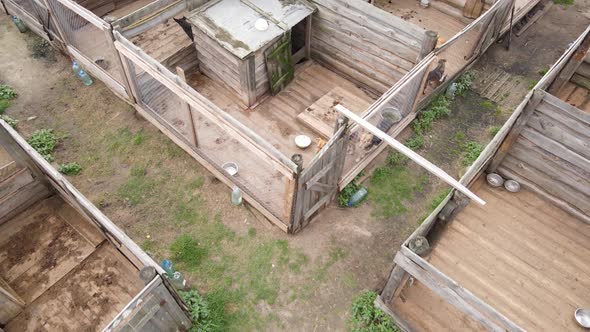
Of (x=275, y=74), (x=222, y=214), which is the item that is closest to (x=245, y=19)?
(x=275, y=74)

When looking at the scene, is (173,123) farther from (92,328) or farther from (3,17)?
(3,17)

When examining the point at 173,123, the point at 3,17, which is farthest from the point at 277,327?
the point at 3,17

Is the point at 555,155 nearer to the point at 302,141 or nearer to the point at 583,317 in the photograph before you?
the point at 583,317

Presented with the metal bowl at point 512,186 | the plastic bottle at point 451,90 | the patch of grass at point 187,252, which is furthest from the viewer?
the plastic bottle at point 451,90

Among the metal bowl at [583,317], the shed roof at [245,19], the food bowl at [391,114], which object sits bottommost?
the metal bowl at [583,317]

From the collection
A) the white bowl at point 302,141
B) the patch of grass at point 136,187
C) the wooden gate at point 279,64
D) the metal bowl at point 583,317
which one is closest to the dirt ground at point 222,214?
the patch of grass at point 136,187

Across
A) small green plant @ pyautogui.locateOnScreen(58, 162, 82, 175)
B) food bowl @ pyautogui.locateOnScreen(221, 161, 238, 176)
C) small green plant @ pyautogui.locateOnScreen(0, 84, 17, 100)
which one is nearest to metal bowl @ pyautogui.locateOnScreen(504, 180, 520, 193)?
food bowl @ pyautogui.locateOnScreen(221, 161, 238, 176)

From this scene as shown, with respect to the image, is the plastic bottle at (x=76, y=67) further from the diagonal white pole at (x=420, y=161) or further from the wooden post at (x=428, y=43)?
the wooden post at (x=428, y=43)
